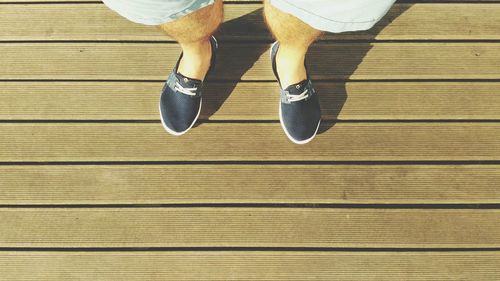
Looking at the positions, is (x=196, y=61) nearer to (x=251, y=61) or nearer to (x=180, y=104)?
(x=180, y=104)

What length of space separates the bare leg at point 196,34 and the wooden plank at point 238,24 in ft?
0.79

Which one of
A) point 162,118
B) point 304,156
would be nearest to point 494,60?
point 304,156

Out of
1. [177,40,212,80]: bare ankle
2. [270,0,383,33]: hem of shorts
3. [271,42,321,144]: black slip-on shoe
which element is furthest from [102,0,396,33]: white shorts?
[271,42,321,144]: black slip-on shoe

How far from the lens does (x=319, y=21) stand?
3.13ft

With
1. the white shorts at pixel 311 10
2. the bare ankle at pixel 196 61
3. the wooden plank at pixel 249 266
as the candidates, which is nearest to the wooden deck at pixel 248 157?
the wooden plank at pixel 249 266

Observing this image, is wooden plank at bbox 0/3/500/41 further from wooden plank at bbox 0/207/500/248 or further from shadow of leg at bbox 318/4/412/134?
wooden plank at bbox 0/207/500/248

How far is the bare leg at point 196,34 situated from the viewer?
1097 millimetres

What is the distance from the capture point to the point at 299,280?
1.27m

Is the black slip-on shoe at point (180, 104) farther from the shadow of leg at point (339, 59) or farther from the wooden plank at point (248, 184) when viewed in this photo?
the shadow of leg at point (339, 59)

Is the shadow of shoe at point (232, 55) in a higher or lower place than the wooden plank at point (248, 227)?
higher

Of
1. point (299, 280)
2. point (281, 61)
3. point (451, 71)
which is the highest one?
point (281, 61)

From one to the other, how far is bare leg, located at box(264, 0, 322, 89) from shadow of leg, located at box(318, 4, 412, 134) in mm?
151

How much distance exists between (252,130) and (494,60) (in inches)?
37.4

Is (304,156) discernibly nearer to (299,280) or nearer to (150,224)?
(299,280)
